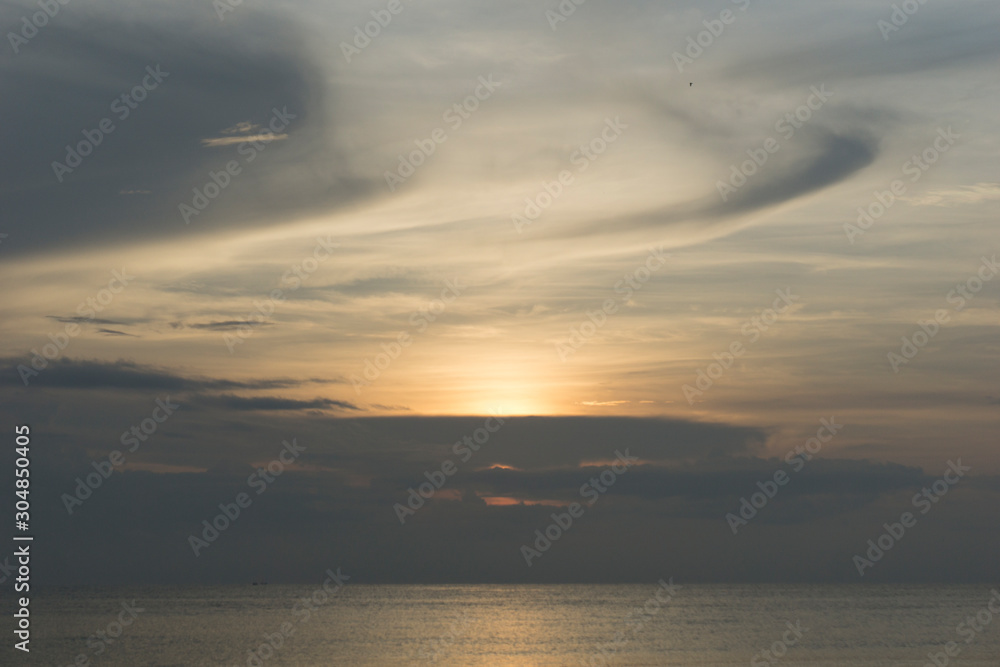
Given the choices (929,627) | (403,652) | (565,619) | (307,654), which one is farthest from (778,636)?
(307,654)

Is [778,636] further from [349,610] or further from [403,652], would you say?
[349,610]

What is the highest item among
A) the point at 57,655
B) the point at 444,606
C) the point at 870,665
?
the point at 870,665

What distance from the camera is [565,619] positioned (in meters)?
146

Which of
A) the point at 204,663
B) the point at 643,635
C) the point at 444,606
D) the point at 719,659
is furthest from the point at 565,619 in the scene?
the point at 204,663

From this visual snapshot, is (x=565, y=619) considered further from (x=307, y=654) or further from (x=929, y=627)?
(x=307, y=654)

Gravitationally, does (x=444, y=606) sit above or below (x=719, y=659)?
below

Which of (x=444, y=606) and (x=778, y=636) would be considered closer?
(x=778, y=636)

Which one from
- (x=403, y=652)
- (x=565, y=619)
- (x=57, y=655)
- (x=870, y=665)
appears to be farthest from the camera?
(x=565, y=619)

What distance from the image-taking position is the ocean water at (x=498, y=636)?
8594 cm

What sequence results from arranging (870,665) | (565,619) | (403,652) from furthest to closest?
1. (565,619)
2. (403,652)
3. (870,665)

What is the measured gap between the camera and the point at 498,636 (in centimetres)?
11312

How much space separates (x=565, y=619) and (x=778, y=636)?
1644 inches

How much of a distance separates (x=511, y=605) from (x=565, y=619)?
51.8 metres

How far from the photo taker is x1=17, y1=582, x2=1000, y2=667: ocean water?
8594 centimetres
